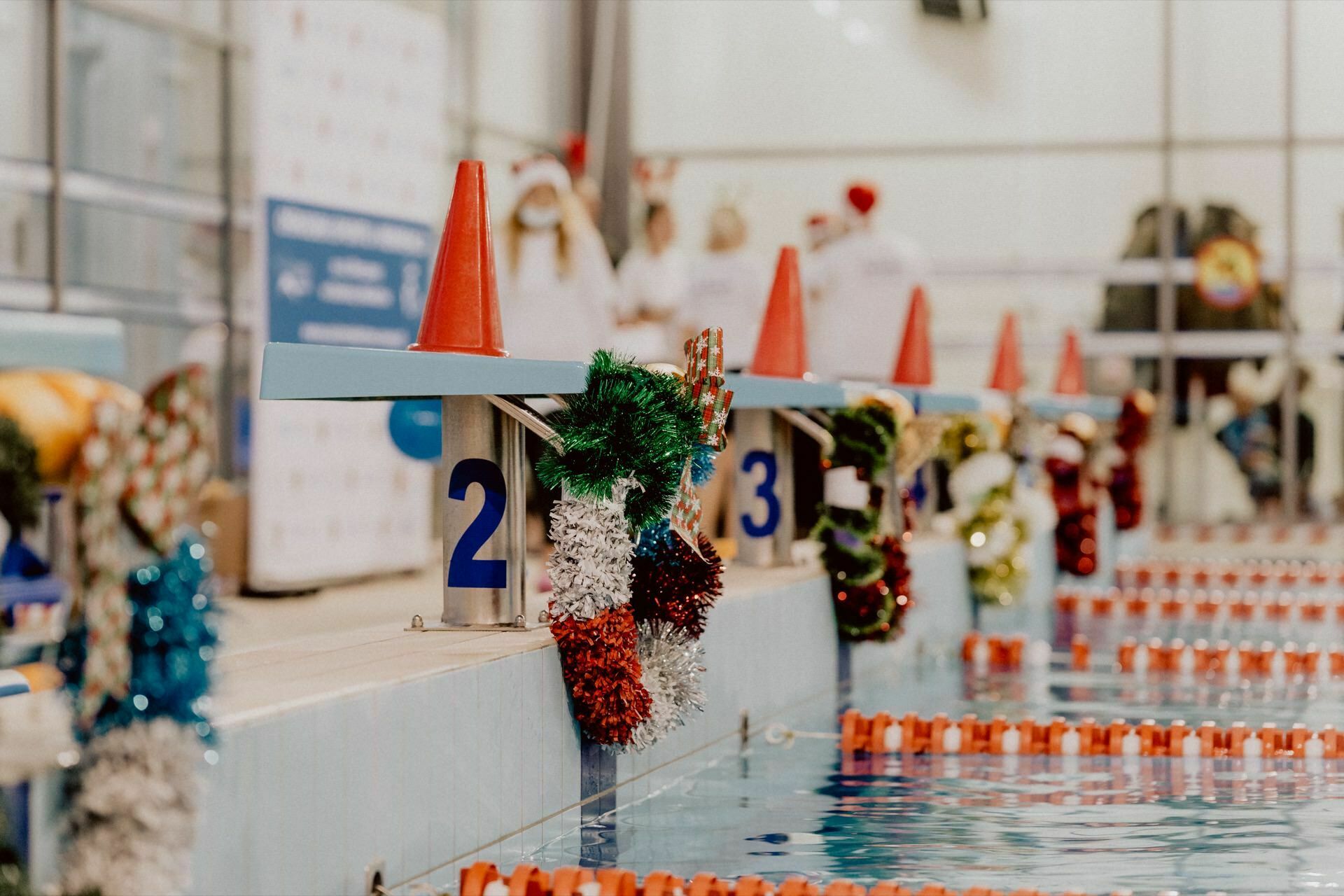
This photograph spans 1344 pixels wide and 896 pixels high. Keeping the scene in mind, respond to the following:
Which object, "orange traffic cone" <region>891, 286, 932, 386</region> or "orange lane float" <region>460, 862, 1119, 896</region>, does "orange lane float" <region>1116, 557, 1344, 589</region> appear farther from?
"orange lane float" <region>460, 862, 1119, 896</region>

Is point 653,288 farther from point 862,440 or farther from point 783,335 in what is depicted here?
point 862,440

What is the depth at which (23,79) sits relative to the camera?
26.5ft

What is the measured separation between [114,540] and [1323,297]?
49.1ft

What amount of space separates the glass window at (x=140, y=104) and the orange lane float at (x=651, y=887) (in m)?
5.53

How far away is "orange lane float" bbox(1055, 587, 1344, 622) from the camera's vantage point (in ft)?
32.4

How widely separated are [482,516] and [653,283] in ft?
16.6

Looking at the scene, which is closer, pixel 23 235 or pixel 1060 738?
pixel 1060 738

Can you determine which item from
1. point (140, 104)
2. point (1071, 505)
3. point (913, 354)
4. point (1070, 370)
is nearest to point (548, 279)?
point (913, 354)

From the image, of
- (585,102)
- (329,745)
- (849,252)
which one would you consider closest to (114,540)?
(329,745)

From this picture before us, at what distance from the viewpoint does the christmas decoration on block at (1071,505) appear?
1091 cm

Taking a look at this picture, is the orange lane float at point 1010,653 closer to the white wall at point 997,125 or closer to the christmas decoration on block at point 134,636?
the christmas decoration on block at point 134,636

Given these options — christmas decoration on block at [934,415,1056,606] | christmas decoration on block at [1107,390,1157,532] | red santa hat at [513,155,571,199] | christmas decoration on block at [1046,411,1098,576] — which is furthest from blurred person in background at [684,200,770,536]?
christmas decoration on block at [1107,390,1157,532]

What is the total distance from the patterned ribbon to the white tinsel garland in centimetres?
6

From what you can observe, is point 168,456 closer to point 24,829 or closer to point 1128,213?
point 24,829
